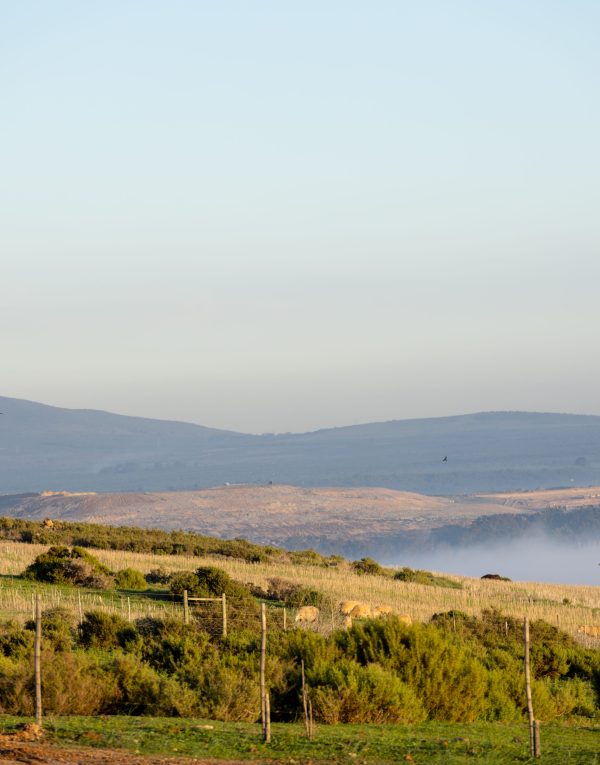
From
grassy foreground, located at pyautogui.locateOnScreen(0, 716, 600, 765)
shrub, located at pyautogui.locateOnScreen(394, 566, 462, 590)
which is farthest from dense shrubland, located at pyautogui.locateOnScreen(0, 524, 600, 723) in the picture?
shrub, located at pyautogui.locateOnScreen(394, 566, 462, 590)

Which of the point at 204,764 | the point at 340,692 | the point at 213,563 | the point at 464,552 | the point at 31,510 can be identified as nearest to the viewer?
the point at 204,764

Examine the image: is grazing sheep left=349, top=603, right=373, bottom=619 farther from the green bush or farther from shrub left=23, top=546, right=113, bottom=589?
shrub left=23, top=546, right=113, bottom=589

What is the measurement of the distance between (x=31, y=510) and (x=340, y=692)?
154400 mm

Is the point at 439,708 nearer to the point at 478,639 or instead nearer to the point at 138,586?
the point at 478,639

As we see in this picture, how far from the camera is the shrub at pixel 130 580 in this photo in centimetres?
3775

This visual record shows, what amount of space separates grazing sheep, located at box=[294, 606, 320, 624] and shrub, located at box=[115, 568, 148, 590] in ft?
21.3

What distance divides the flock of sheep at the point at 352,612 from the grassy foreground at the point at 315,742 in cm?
1280

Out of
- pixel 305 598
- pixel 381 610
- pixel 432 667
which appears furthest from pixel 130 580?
pixel 432 667

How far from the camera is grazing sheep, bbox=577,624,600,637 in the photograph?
38.2 metres

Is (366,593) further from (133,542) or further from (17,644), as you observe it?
(17,644)

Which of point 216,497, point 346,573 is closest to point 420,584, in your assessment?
point 346,573

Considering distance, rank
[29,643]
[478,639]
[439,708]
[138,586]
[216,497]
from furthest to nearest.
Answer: [216,497]
[138,586]
[478,639]
[29,643]
[439,708]

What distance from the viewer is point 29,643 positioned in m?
22.4

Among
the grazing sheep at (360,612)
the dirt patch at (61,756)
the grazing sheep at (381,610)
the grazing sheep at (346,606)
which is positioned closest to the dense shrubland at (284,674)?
the dirt patch at (61,756)
